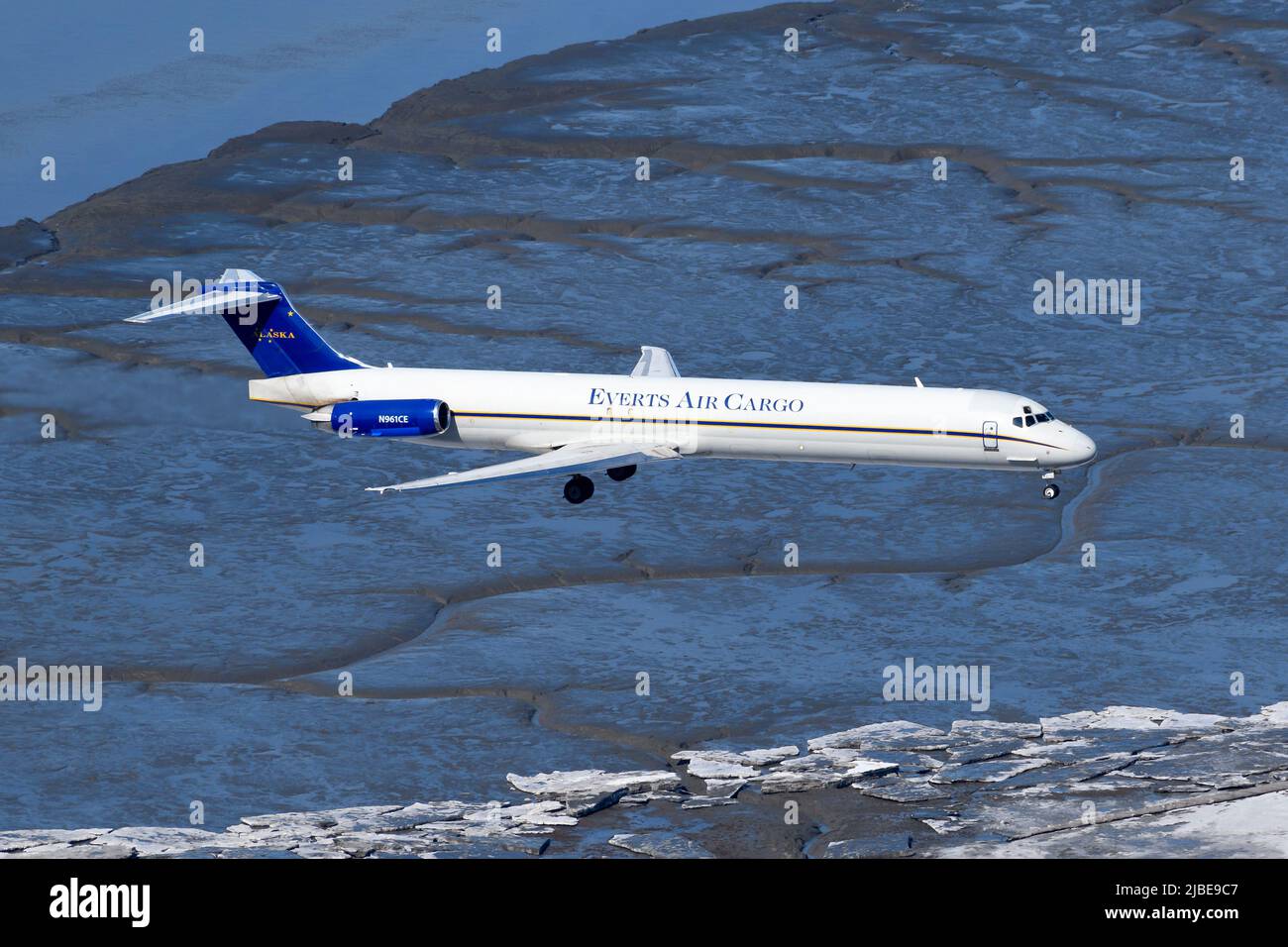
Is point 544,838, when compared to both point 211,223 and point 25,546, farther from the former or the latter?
point 211,223

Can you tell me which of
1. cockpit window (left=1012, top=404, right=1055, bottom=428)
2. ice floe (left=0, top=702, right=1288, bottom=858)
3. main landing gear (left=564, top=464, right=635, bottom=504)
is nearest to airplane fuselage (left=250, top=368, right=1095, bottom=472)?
cockpit window (left=1012, top=404, right=1055, bottom=428)

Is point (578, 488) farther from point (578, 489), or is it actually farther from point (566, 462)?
point (566, 462)

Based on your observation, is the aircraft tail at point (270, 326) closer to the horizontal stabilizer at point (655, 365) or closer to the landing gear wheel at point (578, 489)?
the landing gear wheel at point (578, 489)

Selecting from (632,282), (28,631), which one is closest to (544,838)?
(28,631)

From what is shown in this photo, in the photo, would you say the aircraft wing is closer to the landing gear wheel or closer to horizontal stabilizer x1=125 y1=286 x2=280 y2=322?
the landing gear wheel

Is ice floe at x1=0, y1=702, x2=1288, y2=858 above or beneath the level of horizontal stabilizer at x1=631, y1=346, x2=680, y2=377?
beneath

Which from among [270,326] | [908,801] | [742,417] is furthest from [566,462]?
[908,801]

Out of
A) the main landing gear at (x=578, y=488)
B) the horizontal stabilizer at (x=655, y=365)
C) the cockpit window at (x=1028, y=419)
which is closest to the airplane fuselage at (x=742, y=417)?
the cockpit window at (x=1028, y=419)
